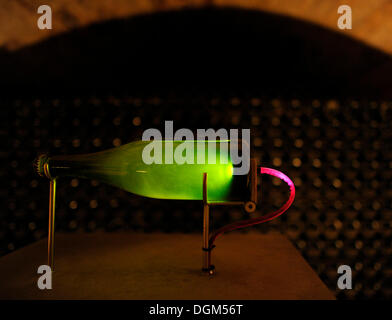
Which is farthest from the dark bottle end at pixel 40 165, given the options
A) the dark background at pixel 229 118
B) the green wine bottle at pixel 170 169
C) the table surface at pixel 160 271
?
the dark background at pixel 229 118

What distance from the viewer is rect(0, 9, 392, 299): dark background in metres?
0.87

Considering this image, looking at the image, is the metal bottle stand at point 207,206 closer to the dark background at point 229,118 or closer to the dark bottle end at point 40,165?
the dark bottle end at point 40,165

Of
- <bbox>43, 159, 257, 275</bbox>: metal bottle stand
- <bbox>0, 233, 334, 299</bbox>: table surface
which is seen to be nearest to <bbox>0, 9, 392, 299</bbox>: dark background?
<bbox>0, 233, 334, 299</bbox>: table surface

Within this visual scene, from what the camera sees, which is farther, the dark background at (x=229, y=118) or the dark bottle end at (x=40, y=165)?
the dark background at (x=229, y=118)

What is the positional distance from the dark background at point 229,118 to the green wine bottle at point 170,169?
39 cm

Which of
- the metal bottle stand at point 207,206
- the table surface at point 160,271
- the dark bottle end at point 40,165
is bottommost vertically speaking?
the table surface at point 160,271

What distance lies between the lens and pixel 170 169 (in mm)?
461

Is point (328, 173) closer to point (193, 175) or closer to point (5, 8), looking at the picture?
point (193, 175)

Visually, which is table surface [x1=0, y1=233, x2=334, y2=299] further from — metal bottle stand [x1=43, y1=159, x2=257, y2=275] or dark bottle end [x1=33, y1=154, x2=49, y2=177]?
dark bottle end [x1=33, y1=154, x2=49, y2=177]

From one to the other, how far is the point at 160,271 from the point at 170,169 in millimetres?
177

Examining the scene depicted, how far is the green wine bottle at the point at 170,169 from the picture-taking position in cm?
45

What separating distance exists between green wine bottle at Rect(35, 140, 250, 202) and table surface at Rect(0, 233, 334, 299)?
0.42 feet

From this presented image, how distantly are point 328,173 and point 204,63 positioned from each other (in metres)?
0.50

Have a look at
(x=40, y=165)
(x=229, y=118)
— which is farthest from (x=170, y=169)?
(x=229, y=118)
